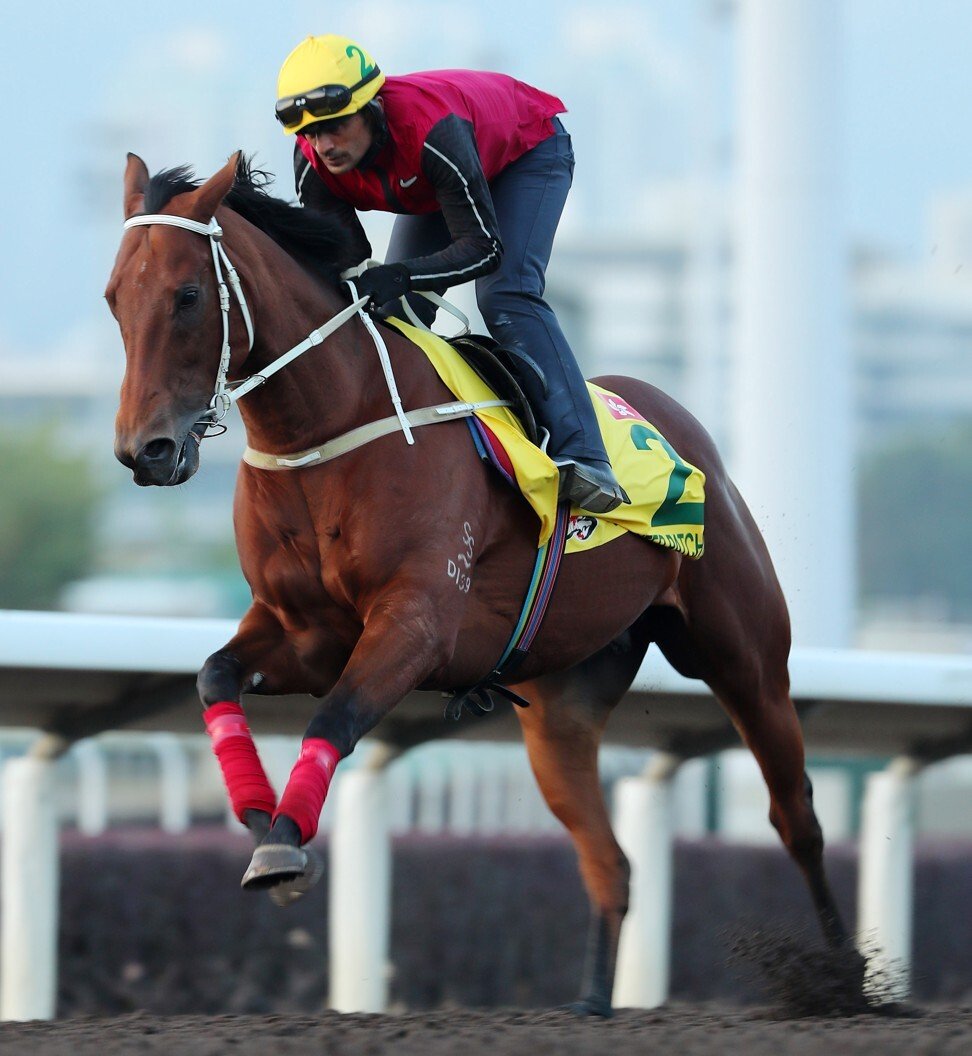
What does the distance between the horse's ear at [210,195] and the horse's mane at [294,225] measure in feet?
0.77

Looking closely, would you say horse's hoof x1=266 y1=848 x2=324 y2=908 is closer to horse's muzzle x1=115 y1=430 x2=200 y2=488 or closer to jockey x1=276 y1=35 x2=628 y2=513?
horse's muzzle x1=115 y1=430 x2=200 y2=488

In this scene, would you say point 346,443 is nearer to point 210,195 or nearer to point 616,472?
point 210,195

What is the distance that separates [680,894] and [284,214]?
445cm

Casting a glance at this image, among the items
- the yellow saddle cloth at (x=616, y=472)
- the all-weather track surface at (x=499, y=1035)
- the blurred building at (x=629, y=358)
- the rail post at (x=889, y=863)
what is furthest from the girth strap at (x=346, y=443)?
the blurred building at (x=629, y=358)

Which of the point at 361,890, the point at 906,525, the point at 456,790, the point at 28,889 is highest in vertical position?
the point at 28,889

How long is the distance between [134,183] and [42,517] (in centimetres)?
4256

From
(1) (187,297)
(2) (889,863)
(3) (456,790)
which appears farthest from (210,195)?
(3) (456,790)

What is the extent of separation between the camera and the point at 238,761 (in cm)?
371

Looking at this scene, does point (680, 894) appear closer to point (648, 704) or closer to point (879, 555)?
→ point (648, 704)

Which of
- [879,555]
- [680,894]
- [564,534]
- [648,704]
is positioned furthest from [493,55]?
[879,555]

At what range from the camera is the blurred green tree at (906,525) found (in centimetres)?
6081

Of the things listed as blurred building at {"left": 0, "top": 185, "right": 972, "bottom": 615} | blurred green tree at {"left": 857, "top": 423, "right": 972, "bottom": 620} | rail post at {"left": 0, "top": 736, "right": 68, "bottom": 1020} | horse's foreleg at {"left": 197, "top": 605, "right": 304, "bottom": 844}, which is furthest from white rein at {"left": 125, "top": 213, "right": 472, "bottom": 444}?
blurred green tree at {"left": 857, "top": 423, "right": 972, "bottom": 620}

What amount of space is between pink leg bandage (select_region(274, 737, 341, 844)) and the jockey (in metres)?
1.01

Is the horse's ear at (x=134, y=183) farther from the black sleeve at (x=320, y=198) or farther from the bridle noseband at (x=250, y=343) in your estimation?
the black sleeve at (x=320, y=198)
